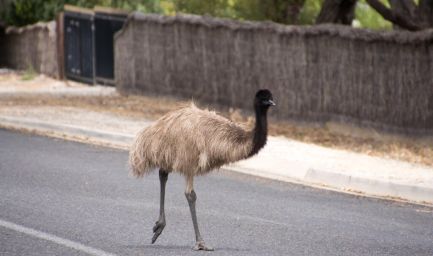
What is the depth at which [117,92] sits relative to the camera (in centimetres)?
2702

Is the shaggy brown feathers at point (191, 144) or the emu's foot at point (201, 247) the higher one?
the shaggy brown feathers at point (191, 144)

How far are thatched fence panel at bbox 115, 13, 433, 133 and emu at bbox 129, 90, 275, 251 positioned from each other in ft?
28.9

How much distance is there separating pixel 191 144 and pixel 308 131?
35.6 feet

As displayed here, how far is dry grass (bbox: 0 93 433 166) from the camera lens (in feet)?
57.2

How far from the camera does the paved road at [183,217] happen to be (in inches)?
383

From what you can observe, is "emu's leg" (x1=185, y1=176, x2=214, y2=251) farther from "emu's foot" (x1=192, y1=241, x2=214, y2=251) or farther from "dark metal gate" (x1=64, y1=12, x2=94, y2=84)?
"dark metal gate" (x1=64, y1=12, x2=94, y2=84)

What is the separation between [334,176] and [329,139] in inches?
187

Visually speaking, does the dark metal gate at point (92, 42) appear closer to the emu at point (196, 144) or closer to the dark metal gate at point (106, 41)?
the dark metal gate at point (106, 41)

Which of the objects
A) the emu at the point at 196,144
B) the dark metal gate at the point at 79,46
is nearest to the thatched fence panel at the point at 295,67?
the dark metal gate at the point at 79,46

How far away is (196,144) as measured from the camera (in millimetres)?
9352

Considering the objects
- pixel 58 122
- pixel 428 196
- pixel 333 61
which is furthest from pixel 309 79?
pixel 428 196

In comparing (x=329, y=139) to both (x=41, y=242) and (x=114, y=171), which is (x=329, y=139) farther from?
(x=41, y=242)

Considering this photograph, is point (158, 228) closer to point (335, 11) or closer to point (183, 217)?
point (183, 217)

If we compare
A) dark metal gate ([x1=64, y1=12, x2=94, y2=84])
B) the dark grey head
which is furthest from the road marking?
dark metal gate ([x1=64, y1=12, x2=94, y2=84])
